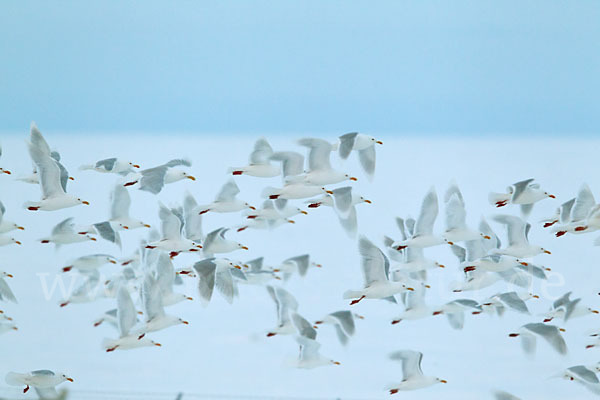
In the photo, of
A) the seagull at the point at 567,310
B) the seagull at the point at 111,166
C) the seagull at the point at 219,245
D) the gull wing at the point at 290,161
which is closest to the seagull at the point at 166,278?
the seagull at the point at 219,245

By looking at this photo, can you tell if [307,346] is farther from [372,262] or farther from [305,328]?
[372,262]

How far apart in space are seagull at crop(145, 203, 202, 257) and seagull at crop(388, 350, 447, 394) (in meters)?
0.72

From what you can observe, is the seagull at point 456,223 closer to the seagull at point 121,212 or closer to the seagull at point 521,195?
the seagull at point 521,195

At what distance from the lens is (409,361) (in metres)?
2.79

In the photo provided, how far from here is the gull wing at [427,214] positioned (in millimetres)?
2908

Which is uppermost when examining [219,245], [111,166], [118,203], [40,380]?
[111,166]

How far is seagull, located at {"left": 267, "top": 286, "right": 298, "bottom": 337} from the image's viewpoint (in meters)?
2.94

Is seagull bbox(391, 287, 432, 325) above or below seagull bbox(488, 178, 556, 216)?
below

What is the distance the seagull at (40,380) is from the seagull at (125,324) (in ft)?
0.63

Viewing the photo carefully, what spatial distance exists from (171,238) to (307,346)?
1.74ft

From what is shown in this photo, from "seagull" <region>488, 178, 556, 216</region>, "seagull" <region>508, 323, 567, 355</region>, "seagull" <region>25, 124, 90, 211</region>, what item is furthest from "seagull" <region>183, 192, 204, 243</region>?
"seagull" <region>508, 323, 567, 355</region>

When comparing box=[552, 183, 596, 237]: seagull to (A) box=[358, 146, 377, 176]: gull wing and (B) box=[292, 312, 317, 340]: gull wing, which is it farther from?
(B) box=[292, 312, 317, 340]: gull wing

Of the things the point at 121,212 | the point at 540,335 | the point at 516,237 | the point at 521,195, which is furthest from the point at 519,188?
the point at 121,212

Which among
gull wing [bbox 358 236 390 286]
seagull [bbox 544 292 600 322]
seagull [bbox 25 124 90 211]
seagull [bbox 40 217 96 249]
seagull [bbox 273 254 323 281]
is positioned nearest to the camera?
gull wing [bbox 358 236 390 286]
